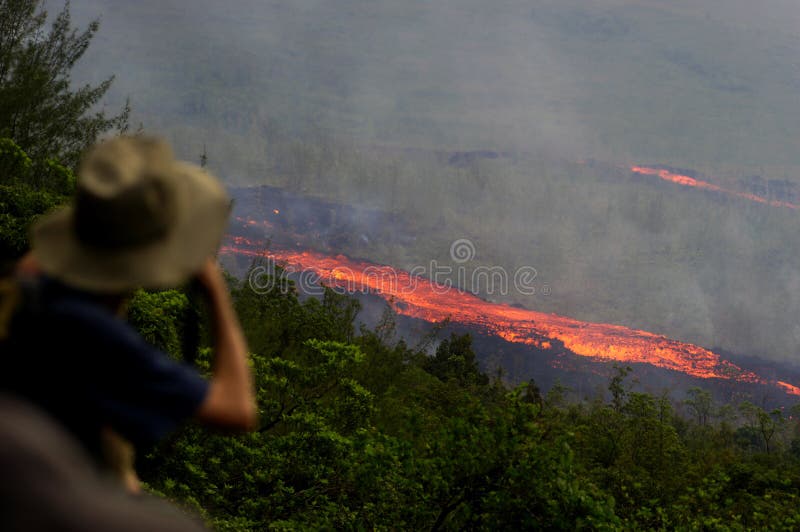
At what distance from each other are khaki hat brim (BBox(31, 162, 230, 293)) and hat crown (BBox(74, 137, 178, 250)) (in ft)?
0.07

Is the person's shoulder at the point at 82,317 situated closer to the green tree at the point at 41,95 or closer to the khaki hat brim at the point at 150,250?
the khaki hat brim at the point at 150,250

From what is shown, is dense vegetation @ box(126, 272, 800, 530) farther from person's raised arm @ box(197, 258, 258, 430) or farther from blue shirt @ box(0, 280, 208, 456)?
blue shirt @ box(0, 280, 208, 456)

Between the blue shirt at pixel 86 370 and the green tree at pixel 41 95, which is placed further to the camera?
the green tree at pixel 41 95

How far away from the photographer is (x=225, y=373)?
2033 millimetres

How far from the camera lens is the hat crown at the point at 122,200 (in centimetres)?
190

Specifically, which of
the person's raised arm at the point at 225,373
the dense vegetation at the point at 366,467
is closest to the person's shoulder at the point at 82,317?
the person's raised arm at the point at 225,373

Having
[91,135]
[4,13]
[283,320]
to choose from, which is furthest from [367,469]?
[4,13]

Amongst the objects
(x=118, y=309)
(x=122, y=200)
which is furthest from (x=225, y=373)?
(x=122, y=200)

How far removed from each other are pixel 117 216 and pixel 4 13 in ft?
134

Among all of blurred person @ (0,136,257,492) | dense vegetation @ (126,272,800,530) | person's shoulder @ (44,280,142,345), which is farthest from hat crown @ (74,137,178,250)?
dense vegetation @ (126,272,800,530)

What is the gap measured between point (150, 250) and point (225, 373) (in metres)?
0.37

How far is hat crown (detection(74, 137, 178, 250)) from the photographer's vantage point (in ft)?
6.24

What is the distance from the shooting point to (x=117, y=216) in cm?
192

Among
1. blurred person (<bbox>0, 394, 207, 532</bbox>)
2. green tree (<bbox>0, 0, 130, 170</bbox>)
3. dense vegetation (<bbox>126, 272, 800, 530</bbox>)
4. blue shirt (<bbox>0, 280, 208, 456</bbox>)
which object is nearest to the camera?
blurred person (<bbox>0, 394, 207, 532</bbox>)
